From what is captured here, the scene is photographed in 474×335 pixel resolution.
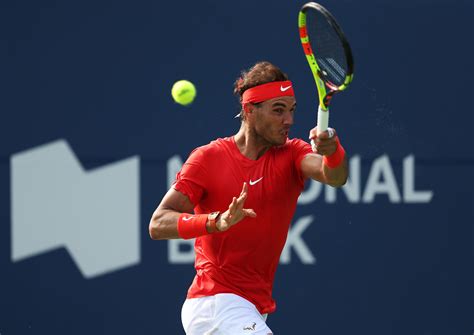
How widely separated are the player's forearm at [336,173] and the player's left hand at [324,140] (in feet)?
0.45

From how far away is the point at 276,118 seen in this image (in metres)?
4.07

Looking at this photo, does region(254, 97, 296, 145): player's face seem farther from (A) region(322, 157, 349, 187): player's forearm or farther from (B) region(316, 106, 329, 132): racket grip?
(B) region(316, 106, 329, 132): racket grip

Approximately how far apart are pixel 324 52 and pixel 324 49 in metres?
0.01

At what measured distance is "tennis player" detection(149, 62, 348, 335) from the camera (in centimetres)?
403

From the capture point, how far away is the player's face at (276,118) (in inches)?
160

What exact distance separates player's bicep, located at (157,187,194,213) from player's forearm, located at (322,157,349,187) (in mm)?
620

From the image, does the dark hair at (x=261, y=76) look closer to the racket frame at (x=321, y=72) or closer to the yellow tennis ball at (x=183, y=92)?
the racket frame at (x=321, y=72)

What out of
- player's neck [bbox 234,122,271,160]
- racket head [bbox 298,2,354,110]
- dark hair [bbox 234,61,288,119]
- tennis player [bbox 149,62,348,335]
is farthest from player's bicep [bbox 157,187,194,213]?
racket head [bbox 298,2,354,110]

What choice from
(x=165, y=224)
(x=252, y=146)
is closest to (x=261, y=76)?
(x=252, y=146)

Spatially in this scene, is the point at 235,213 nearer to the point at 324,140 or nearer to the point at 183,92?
the point at 324,140

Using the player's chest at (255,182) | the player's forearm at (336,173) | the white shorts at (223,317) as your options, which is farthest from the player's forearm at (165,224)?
the player's forearm at (336,173)

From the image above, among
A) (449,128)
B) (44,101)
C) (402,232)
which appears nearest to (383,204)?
(402,232)

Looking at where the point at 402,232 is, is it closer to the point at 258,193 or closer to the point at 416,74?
the point at 416,74

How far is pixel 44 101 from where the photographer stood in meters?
5.65
